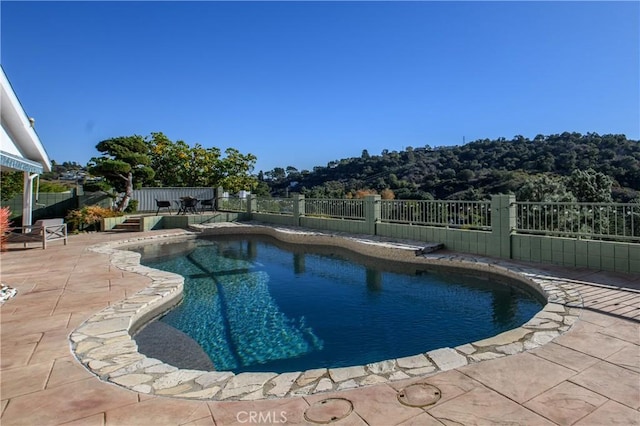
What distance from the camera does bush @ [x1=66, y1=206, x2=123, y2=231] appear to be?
13042mm

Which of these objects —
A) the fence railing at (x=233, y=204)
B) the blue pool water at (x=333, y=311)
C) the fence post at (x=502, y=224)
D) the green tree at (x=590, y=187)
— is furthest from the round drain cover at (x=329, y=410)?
the green tree at (x=590, y=187)

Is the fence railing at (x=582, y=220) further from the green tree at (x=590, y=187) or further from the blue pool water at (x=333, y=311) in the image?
the green tree at (x=590, y=187)

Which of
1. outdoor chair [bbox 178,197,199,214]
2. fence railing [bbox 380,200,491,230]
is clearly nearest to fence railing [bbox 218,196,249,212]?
outdoor chair [bbox 178,197,199,214]

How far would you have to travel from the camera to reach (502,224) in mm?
6840

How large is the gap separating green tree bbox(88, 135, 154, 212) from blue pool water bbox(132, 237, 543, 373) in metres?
9.78

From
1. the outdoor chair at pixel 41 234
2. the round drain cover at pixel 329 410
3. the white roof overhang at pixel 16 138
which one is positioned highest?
the white roof overhang at pixel 16 138

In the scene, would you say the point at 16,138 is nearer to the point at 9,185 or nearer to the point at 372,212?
the point at 9,185

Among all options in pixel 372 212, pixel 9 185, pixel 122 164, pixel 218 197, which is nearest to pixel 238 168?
pixel 218 197

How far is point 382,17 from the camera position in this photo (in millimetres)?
9844

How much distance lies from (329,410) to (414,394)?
0.59m

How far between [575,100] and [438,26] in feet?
19.6

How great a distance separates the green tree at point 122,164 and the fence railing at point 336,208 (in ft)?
30.5

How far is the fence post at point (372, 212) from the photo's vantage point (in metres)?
9.96

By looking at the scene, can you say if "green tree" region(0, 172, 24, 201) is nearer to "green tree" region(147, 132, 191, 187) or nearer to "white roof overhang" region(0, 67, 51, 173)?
"green tree" region(147, 132, 191, 187)
